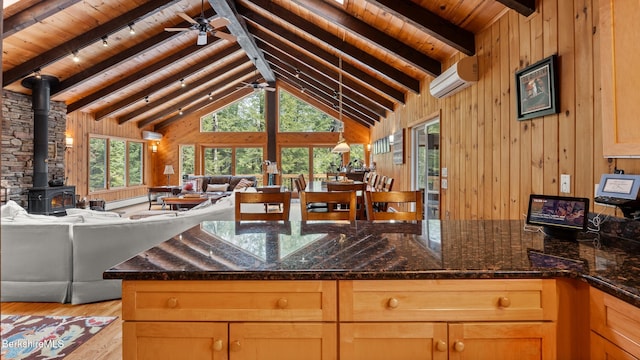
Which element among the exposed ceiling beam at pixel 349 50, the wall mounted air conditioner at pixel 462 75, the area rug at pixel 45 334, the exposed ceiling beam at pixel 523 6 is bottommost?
the area rug at pixel 45 334

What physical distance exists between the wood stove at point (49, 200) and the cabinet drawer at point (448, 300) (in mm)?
7603

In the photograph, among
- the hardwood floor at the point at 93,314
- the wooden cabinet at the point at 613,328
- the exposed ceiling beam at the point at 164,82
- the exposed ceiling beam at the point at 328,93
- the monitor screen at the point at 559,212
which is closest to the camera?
the wooden cabinet at the point at 613,328

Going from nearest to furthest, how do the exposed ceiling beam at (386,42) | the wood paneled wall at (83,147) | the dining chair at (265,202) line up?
the dining chair at (265,202) < the exposed ceiling beam at (386,42) < the wood paneled wall at (83,147)

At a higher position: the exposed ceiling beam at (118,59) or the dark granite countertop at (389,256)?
the exposed ceiling beam at (118,59)

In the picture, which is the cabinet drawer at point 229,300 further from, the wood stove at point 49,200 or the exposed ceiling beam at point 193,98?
the exposed ceiling beam at point 193,98

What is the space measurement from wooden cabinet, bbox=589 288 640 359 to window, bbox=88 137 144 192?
10.5m

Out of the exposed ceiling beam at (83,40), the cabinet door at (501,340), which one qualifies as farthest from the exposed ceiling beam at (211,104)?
the cabinet door at (501,340)

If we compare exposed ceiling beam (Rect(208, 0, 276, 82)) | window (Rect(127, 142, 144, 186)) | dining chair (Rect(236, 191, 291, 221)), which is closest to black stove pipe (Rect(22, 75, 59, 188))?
exposed ceiling beam (Rect(208, 0, 276, 82))

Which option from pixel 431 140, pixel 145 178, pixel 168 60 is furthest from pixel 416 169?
pixel 145 178

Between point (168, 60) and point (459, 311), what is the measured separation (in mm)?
8156

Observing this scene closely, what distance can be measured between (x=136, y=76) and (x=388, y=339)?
8.41 meters

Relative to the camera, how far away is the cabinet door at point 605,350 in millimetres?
1122

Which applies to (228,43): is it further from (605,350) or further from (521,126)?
(605,350)

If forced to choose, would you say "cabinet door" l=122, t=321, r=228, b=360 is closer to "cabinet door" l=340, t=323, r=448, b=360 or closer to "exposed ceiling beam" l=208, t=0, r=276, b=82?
"cabinet door" l=340, t=323, r=448, b=360
